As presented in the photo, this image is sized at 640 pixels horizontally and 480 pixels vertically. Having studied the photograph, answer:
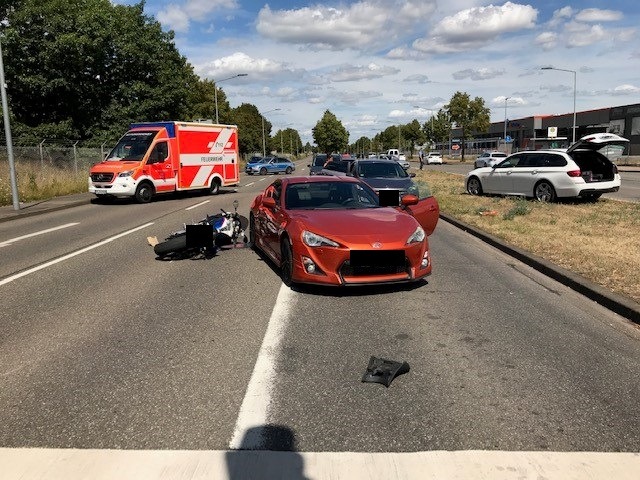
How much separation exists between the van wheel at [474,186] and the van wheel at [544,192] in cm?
278

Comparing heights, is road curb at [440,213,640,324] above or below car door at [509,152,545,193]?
below

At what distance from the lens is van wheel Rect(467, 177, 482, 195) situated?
18.6 metres

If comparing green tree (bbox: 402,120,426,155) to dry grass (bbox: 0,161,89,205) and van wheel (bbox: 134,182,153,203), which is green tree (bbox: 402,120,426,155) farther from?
van wheel (bbox: 134,182,153,203)

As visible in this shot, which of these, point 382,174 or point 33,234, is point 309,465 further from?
point 382,174

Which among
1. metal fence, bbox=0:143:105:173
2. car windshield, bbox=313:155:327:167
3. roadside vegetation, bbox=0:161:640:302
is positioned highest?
metal fence, bbox=0:143:105:173

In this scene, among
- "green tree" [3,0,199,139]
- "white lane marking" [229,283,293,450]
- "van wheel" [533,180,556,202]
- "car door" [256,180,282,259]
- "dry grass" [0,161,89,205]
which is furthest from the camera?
"green tree" [3,0,199,139]

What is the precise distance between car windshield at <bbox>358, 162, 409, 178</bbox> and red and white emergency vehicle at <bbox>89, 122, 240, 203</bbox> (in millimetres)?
8432

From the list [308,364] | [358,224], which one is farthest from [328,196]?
[308,364]

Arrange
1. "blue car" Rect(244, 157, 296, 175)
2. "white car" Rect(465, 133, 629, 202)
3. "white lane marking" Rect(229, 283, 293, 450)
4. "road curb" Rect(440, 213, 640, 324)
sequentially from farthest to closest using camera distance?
"blue car" Rect(244, 157, 296, 175)
"white car" Rect(465, 133, 629, 202)
"road curb" Rect(440, 213, 640, 324)
"white lane marking" Rect(229, 283, 293, 450)

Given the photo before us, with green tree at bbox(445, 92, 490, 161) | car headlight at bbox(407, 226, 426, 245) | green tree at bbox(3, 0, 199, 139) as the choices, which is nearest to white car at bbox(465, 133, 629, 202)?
car headlight at bbox(407, 226, 426, 245)

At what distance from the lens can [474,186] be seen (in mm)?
18797

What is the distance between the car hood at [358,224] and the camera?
6.00 m

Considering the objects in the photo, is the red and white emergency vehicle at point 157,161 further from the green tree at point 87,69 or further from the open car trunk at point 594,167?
the green tree at point 87,69

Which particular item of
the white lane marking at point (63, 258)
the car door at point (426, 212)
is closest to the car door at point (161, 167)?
the white lane marking at point (63, 258)
